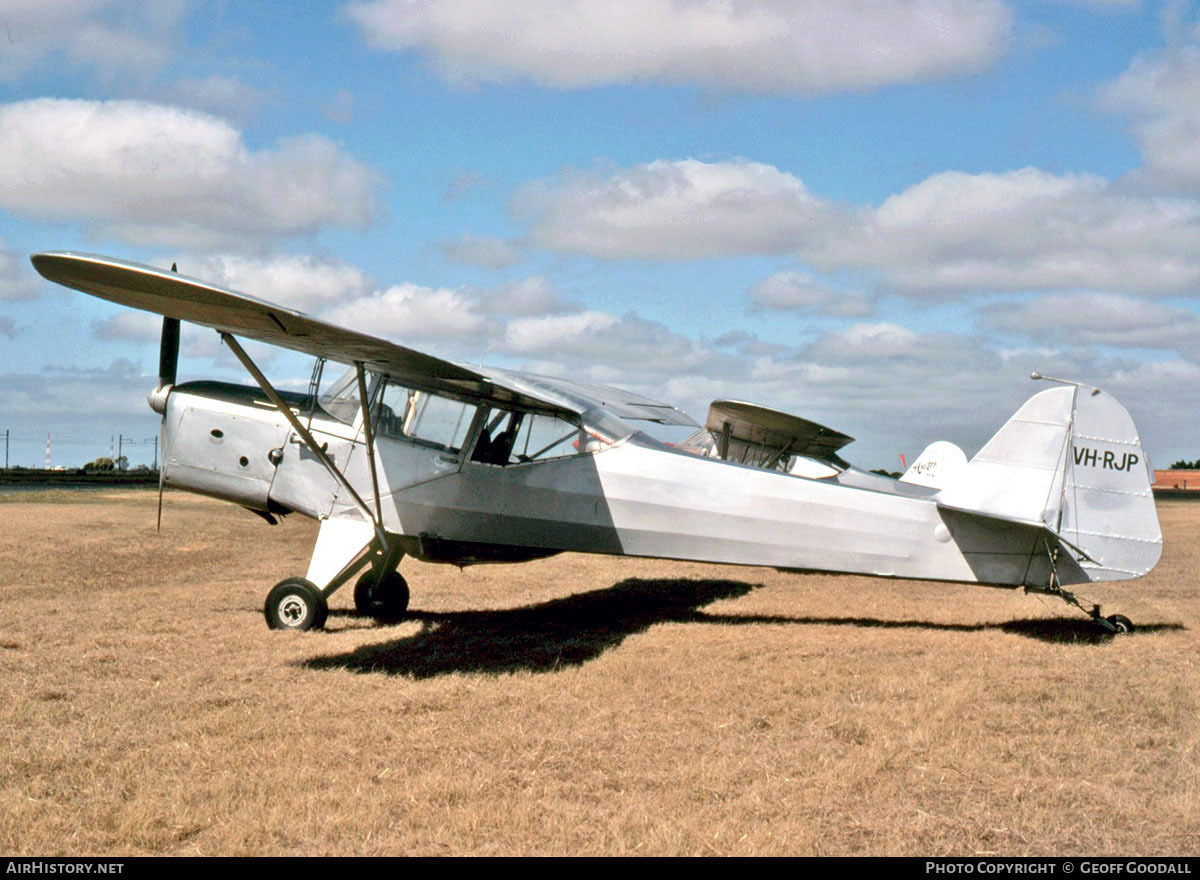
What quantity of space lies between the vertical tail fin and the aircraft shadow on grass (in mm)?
805

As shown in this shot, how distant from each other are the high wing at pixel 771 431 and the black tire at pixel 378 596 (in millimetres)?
5514

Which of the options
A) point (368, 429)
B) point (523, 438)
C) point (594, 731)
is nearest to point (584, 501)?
point (523, 438)

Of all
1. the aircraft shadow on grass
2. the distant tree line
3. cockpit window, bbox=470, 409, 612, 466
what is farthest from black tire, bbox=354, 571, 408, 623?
the distant tree line

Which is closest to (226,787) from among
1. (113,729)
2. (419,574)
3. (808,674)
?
(113,729)

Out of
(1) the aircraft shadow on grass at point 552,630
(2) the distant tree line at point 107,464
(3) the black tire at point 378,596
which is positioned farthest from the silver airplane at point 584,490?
(2) the distant tree line at point 107,464

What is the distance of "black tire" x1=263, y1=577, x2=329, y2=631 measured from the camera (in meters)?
8.08

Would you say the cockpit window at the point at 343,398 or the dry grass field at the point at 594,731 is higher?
the cockpit window at the point at 343,398

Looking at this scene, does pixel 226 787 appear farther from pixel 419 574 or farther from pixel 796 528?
pixel 419 574

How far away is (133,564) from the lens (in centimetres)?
1338

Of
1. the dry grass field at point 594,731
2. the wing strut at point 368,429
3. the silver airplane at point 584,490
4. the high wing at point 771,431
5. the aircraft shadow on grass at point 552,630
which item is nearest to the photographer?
the dry grass field at point 594,731

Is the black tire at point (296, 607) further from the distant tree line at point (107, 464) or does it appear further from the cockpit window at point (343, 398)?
the distant tree line at point (107, 464)

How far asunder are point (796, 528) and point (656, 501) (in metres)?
1.20

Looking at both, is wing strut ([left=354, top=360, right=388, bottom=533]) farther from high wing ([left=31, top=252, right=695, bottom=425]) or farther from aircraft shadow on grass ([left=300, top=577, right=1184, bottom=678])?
aircraft shadow on grass ([left=300, top=577, right=1184, bottom=678])

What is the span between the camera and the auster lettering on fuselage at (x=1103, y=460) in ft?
27.0
